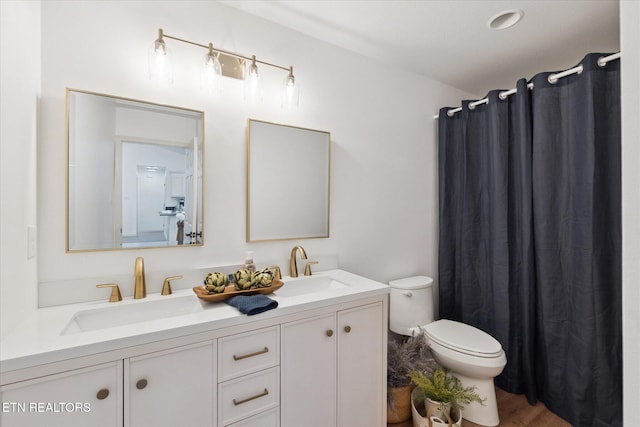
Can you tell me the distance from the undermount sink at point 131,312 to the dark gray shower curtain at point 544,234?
196cm

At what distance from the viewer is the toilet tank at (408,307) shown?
2021 mm

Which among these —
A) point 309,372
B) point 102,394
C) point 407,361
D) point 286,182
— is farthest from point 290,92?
point 407,361

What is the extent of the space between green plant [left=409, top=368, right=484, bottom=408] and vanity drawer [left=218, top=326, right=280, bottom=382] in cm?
92

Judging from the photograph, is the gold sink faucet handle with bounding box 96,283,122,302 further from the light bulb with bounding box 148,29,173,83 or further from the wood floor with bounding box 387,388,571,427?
the wood floor with bounding box 387,388,571,427

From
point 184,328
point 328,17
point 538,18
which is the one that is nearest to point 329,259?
point 184,328

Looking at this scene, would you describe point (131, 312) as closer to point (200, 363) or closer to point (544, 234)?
point (200, 363)

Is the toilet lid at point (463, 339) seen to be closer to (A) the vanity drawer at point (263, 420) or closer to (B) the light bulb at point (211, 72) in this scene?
(A) the vanity drawer at point (263, 420)

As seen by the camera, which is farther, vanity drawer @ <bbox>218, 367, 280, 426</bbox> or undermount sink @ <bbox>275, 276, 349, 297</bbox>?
undermount sink @ <bbox>275, 276, 349, 297</bbox>

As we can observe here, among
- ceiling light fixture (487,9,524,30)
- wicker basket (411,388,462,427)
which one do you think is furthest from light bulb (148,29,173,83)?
wicker basket (411,388,462,427)

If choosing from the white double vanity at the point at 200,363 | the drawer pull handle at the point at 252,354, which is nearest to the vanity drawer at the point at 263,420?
the white double vanity at the point at 200,363

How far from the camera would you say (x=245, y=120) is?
1612 mm

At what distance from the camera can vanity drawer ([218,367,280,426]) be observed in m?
1.12

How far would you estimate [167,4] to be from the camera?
56.0 inches

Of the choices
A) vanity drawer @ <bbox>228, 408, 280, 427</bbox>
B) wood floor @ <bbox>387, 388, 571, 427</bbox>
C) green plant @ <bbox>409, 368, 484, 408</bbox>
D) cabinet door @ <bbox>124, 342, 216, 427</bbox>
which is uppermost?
cabinet door @ <bbox>124, 342, 216, 427</bbox>
